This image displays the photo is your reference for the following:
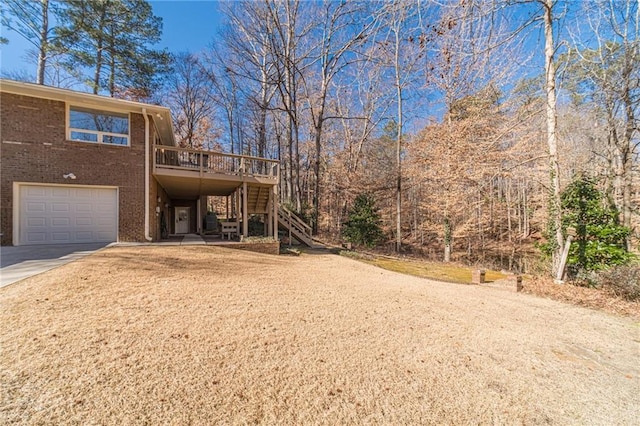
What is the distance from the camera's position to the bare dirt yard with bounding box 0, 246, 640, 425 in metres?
2.04

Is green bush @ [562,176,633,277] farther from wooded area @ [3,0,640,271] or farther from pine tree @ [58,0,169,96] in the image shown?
pine tree @ [58,0,169,96]

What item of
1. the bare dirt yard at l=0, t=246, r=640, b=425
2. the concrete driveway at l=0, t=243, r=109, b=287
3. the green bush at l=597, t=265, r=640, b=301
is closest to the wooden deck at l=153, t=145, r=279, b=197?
the concrete driveway at l=0, t=243, r=109, b=287

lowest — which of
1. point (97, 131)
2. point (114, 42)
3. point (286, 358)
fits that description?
point (286, 358)

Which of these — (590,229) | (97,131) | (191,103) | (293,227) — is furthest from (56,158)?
(191,103)

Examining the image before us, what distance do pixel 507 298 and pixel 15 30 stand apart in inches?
858

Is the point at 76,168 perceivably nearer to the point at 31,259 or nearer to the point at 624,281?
the point at 31,259

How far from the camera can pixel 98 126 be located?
327 inches

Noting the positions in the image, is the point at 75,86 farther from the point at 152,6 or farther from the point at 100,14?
the point at 152,6

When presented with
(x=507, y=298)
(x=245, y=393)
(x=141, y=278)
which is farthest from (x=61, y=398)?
(x=507, y=298)

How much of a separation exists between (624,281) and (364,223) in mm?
10011

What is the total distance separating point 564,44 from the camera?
293 inches

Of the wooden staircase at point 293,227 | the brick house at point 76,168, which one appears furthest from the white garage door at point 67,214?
the wooden staircase at point 293,227

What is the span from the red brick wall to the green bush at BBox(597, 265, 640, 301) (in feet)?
44.4

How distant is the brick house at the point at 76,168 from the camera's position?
7484 mm
